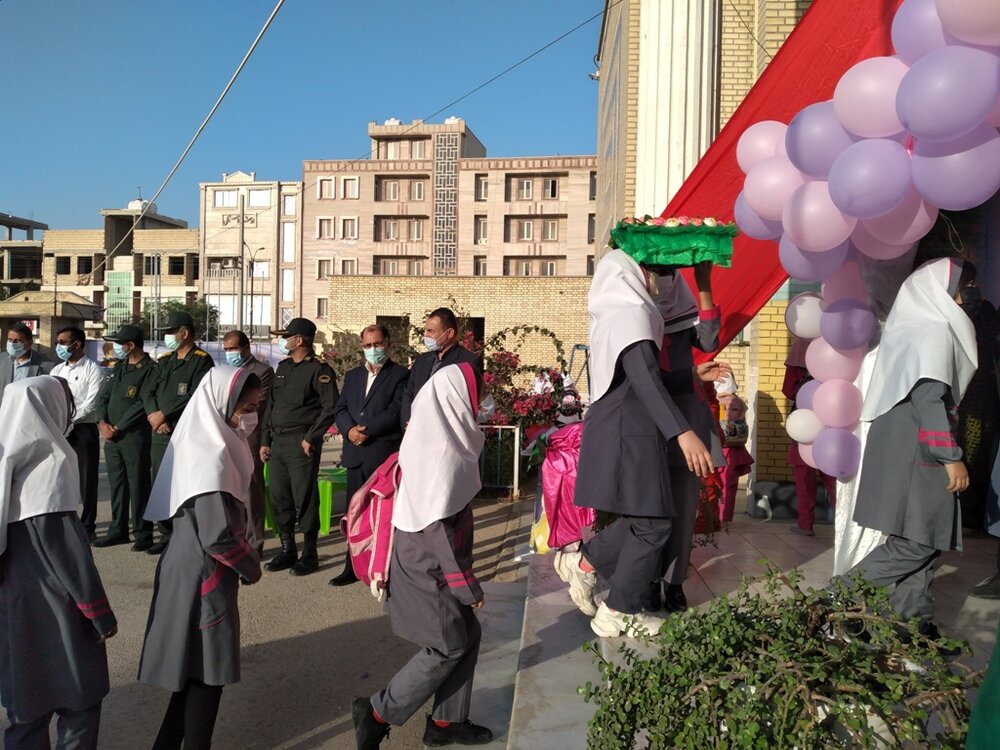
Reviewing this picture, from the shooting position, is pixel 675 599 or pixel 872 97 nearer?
pixel 872 97

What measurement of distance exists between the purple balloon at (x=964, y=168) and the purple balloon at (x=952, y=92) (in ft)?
0.36

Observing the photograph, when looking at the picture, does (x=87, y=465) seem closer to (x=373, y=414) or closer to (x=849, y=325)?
(x=373, y=414)

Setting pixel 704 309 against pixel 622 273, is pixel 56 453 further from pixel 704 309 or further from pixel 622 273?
pixel 704 309

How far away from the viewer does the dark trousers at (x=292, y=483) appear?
6.99 metres

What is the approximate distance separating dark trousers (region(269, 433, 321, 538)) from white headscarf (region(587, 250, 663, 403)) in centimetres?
376

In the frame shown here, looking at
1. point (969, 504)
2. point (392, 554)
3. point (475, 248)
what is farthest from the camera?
point (475, 248)

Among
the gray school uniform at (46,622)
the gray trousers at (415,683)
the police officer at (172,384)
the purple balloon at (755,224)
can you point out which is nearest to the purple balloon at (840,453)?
the purple balloon at (755,224)

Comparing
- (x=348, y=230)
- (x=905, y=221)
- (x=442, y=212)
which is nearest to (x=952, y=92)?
(x=905, y=221)

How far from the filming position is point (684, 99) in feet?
26.0

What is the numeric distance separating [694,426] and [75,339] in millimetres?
6555

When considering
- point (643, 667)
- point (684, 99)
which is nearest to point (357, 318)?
point (684, 99)

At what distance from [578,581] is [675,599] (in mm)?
566

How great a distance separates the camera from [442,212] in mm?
56500

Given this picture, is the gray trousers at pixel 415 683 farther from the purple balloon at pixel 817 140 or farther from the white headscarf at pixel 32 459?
the purple balloon at pixel 817 140
